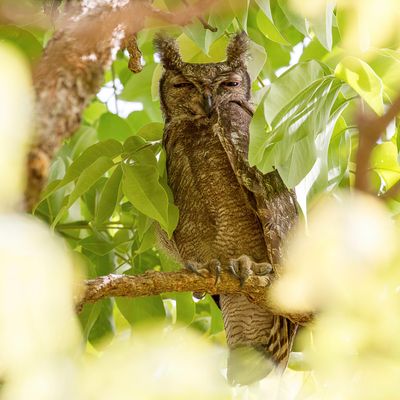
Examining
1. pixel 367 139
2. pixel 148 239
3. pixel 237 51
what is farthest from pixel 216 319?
pixel 367 139

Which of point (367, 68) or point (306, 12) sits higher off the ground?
point (306, 12)

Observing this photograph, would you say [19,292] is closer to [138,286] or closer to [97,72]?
[97,72]

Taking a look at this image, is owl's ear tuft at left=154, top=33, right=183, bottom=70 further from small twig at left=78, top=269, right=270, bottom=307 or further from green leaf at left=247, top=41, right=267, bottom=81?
small twig at left=78, top=269, right=270, bottom=307

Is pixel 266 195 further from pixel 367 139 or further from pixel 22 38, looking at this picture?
pixel 367 139

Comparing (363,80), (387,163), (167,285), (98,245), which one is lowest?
(98,245)

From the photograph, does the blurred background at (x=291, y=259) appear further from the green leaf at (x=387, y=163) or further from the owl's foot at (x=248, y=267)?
the owl's foot at (x=248, y=267)

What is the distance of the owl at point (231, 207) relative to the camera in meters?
1.98

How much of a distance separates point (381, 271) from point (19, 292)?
0.36 metres

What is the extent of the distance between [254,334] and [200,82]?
2.84 ft

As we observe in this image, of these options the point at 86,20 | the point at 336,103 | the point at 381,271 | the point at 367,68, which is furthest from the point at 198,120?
the point at 381,271

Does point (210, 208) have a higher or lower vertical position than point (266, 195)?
lower

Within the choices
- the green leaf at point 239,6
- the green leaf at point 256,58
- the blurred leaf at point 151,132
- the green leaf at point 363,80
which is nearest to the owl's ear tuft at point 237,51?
the green leaf at point 256,58

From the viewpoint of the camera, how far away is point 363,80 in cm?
119

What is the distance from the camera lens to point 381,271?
695 mm
